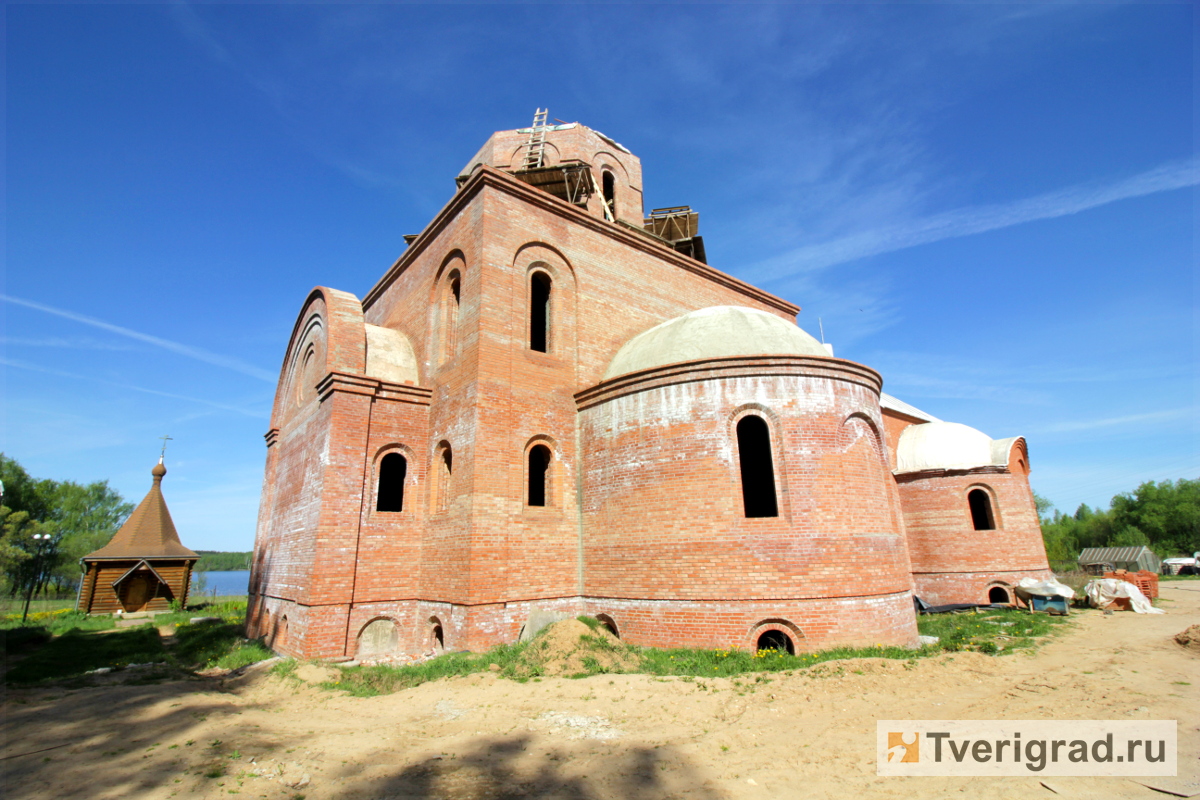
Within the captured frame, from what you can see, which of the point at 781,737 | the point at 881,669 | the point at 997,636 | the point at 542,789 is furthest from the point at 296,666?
the point at 997,636

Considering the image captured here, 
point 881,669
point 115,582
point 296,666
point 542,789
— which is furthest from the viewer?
point 115,582

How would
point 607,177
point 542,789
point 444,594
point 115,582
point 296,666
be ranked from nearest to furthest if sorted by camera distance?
point 542,789, point 296,666, point 444,594, point 607,177, point 115,582

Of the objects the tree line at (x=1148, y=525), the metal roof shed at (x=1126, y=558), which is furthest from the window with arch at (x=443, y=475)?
the tree line at (x=1148, y=525)

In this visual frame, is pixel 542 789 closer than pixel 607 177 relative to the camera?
Yes

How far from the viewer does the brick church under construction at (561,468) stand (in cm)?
942

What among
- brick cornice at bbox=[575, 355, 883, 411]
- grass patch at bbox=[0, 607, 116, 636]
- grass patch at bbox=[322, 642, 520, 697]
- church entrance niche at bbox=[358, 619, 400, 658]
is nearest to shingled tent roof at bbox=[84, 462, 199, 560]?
grass patch at bbox=[0, 607, 116, 636]

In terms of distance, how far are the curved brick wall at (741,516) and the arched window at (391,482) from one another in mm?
Answer: 4129

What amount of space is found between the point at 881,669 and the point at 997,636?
15.8 ft

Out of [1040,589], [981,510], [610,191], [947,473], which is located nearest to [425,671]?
[947,473]

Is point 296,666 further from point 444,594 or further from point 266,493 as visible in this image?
point 266,493

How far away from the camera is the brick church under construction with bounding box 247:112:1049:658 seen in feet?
30.9

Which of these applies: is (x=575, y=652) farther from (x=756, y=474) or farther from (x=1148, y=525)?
(x=1148, y=525)

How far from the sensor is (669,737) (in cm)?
595

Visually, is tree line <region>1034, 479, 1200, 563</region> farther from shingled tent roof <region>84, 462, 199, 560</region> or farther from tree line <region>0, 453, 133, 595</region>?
tree line <region>0, 453, 133, 595</region>
